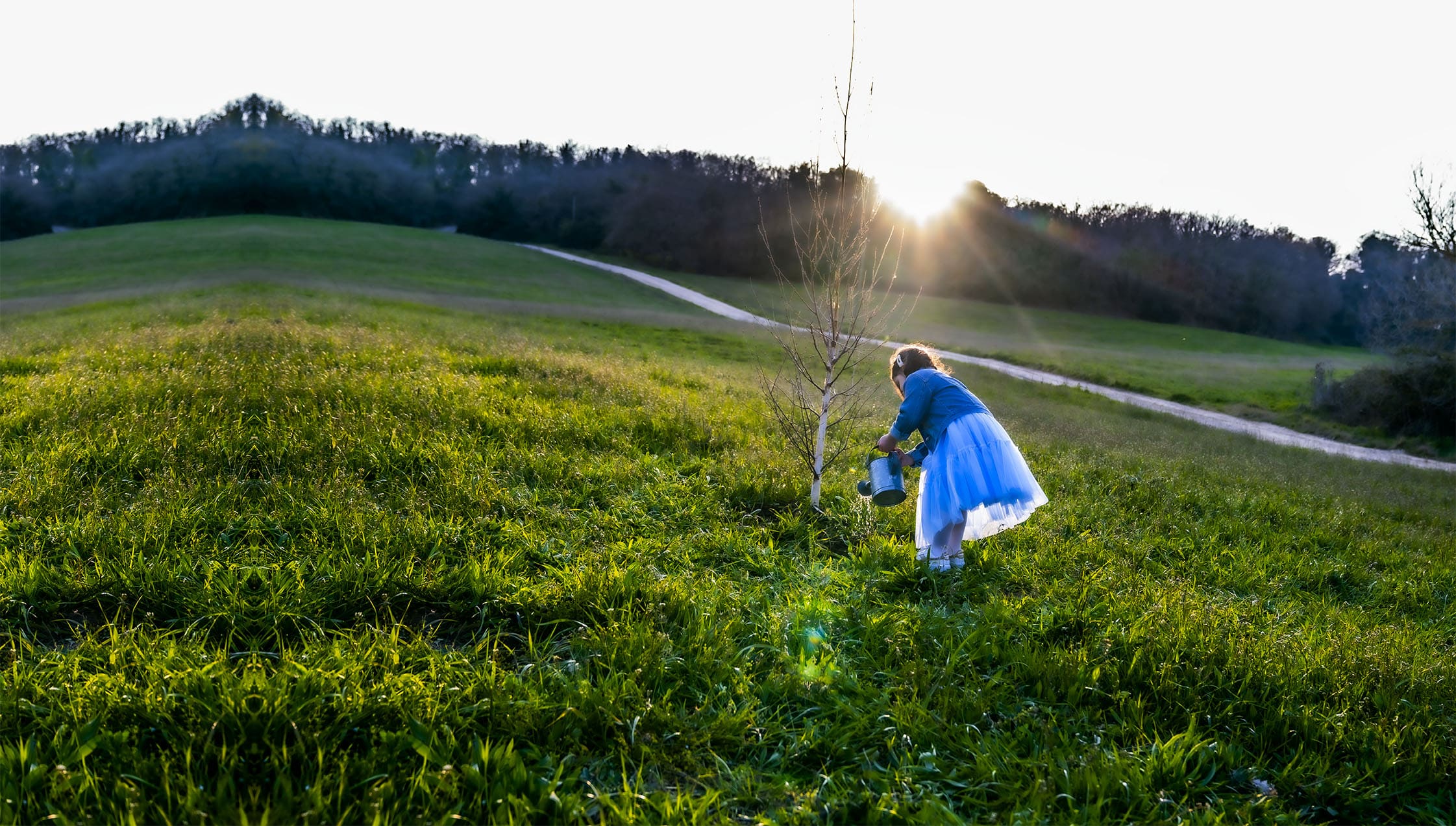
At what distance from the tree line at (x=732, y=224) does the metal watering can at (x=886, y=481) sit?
160 feet

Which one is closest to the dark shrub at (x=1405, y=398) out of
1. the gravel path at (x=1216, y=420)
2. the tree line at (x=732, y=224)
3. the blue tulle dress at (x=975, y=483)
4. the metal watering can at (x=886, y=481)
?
the gravel path at (x=1216, y=420)

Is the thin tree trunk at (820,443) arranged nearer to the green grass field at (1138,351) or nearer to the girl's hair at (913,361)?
the girl's hair at (913,361)

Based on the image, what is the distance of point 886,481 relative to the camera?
5570 millimetres

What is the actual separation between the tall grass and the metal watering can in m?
0.47

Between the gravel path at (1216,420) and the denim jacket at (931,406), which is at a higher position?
the denim jacket at (931,406)

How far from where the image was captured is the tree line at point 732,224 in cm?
6006

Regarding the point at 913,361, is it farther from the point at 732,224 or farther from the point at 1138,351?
the point at 732,224

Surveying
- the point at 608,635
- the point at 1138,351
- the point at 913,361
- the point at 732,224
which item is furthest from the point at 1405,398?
the point at 732,224

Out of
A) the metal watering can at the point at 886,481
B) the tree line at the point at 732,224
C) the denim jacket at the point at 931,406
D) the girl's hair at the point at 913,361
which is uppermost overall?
the tree line at the point at 732,224

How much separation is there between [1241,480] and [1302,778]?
7907 millimetres

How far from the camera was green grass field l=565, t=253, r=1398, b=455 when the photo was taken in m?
26.1

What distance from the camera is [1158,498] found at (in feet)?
27.5

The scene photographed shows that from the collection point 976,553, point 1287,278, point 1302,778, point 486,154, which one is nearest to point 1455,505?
point 976,553

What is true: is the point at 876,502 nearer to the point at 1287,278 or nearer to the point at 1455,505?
the point at 1455,505
